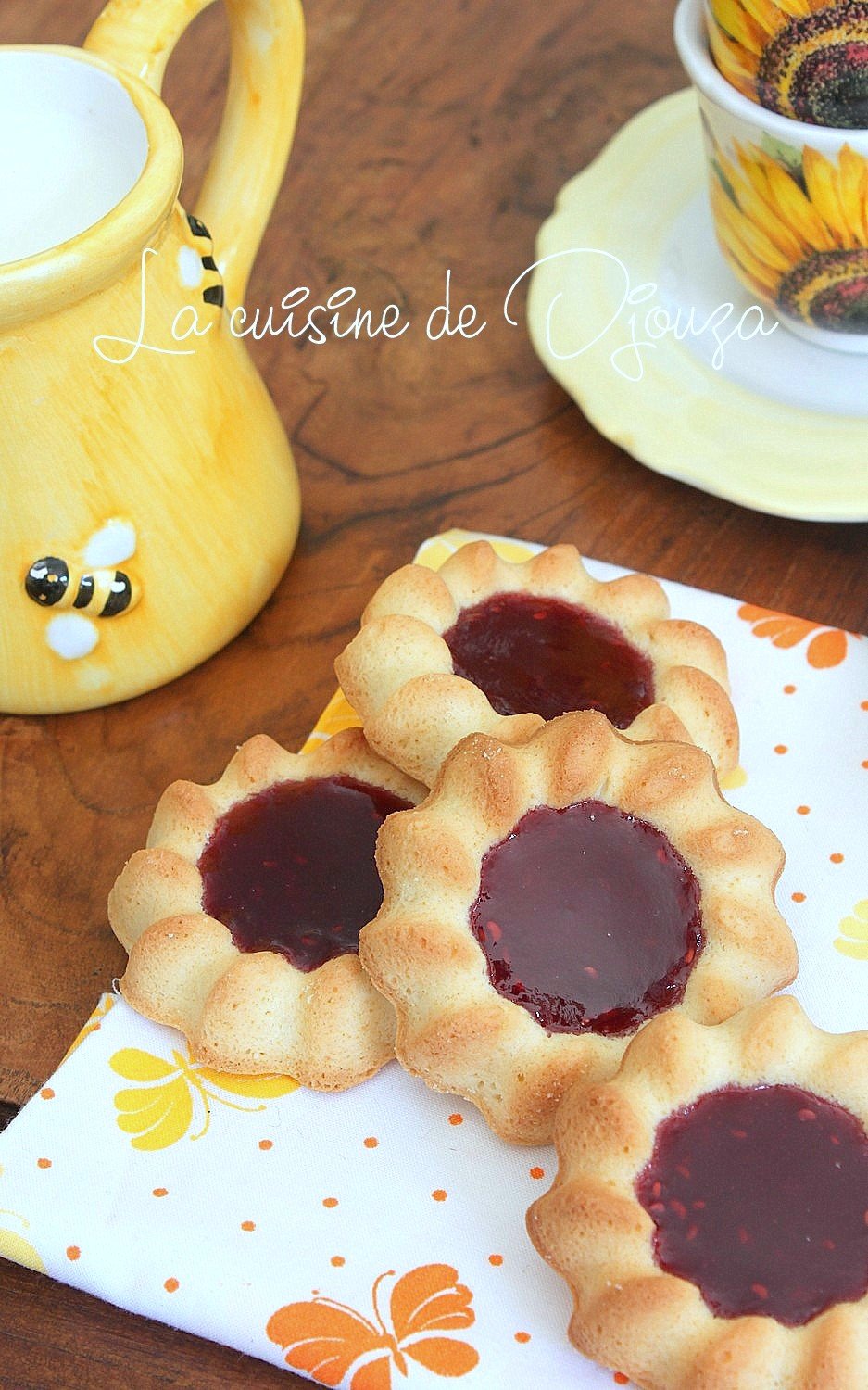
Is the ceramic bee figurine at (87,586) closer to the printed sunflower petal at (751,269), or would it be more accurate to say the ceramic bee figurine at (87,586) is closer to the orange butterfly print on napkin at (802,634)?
the orange butterfly print on napkin at (802,634)

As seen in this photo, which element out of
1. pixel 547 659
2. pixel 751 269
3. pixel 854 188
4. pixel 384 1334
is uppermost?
pixel 854 188

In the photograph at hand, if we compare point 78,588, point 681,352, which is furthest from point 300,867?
point 681,352

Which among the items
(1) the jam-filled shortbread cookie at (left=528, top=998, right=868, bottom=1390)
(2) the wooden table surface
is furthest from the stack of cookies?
(2) the wooden table surface

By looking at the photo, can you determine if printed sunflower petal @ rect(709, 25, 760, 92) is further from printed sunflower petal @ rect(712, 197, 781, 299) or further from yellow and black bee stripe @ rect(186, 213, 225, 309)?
yellow and black bee stripe @ rect(186, 213, 225, 309)

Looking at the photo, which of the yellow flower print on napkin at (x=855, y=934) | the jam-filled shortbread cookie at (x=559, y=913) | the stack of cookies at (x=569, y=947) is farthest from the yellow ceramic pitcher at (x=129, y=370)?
the yellow flower print on napkin at (x=855, y=934)

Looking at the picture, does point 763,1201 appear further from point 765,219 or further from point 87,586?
point 765,219
